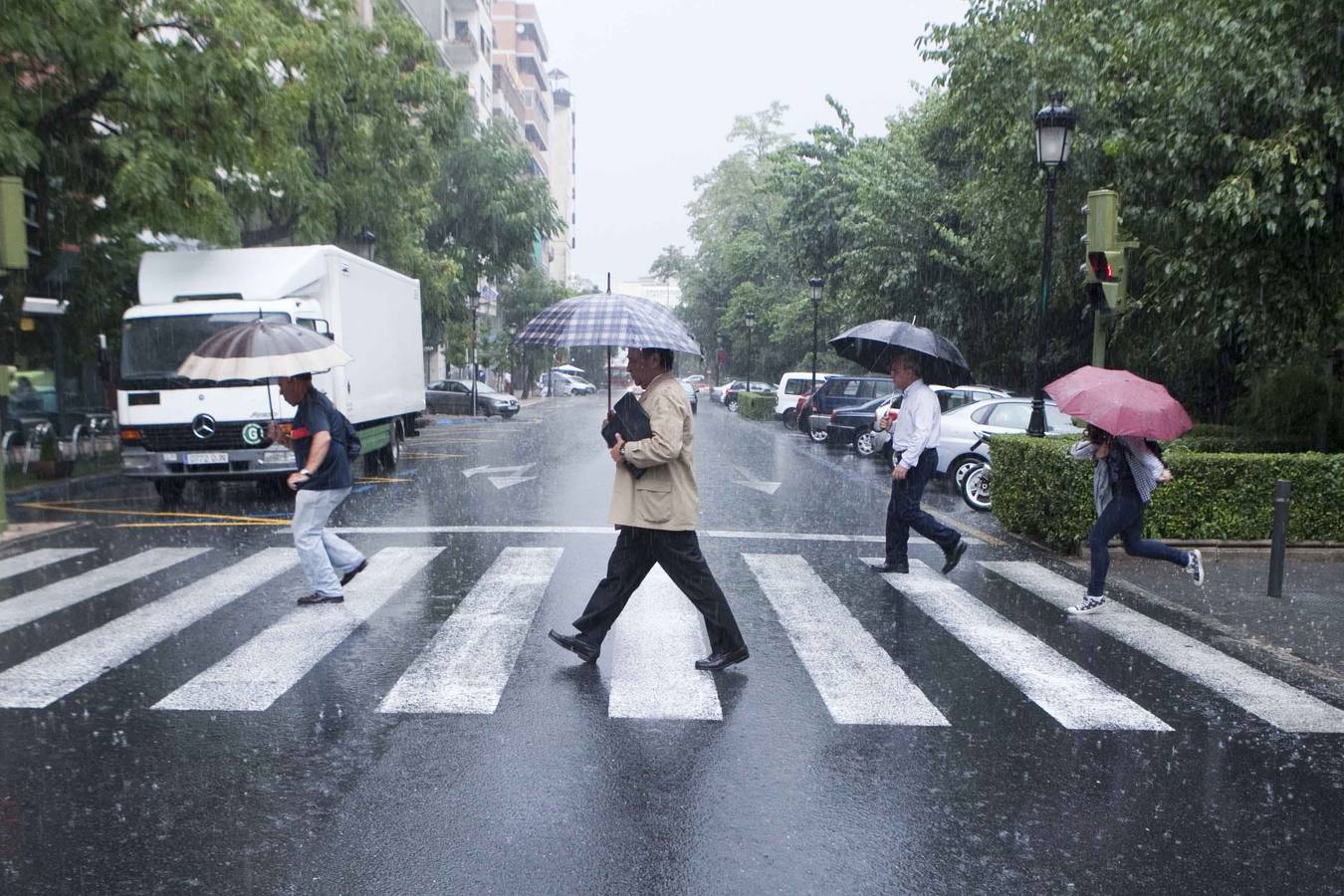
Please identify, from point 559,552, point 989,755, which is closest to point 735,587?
point 559,552

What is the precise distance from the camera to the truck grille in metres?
13.5

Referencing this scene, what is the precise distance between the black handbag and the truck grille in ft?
27.8

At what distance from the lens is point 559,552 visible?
10305 millimetres

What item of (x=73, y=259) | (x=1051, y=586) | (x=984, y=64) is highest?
(x=984, y=64)

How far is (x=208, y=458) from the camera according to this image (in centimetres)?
1357

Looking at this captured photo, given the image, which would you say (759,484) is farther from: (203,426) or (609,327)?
(609,327)

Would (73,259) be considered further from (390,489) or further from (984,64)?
(984,64)

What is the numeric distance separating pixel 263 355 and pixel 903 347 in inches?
191

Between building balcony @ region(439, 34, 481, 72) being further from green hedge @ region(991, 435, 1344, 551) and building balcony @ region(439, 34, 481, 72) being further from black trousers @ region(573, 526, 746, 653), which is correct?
black trousers @ region(573, 526, 746, 653)

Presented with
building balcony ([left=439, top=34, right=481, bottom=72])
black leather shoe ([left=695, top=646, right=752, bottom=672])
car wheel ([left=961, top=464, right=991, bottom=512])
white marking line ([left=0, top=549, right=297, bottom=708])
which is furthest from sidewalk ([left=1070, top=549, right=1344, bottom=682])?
building balcony ([left=439, top=34, right=481, bottom=72])

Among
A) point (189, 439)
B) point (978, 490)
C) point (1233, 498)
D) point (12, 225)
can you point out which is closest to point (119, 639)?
point (12, 225)

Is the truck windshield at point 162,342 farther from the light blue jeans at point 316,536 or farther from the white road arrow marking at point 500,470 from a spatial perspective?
the light blue jeans at point 316,536

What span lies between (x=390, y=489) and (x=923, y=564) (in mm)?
7908

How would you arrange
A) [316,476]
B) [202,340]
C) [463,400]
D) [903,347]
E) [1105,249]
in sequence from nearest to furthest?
[316,476], [903,347], [1105,249], [202,340], [463,400]
